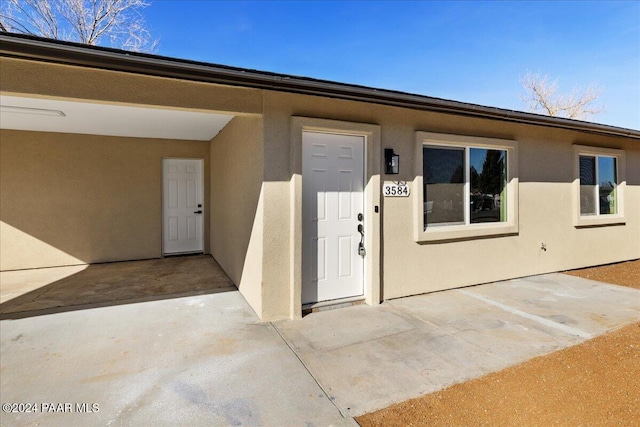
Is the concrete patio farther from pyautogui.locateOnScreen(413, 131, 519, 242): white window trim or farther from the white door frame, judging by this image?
pyautogui.locateOnScreen(413, 131, 519, 242): white window trim

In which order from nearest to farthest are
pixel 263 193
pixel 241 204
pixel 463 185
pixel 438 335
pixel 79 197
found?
pixel 438 335, pixel 263 193, pixel 241 204, pixel 463 185, pixel 79 197

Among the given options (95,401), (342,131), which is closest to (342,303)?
(342,131)

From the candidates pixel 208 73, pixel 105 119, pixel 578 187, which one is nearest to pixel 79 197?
pixel 105 119

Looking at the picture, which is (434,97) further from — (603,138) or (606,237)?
(606,237)

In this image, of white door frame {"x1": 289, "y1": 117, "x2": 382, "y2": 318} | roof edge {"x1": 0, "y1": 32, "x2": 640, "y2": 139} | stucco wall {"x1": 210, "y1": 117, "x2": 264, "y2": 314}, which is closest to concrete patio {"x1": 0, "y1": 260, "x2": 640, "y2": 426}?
white door frame {"x1": 289, "y1": 117, "x2": 382, "y2": 318}

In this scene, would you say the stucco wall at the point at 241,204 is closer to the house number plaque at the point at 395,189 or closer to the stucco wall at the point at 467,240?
the stucco wall at the point at 467,240

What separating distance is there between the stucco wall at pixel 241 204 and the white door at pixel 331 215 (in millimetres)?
598

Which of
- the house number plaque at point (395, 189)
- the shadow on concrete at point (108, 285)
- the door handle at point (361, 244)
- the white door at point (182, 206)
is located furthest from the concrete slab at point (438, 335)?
the white door at point (182, 206)

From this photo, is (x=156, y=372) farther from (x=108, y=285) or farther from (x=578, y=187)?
(x=578, y=187)

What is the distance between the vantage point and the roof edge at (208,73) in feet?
8.24

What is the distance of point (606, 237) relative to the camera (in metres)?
6.91

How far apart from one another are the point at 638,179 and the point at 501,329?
7176 millimetres

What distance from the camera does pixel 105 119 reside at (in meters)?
5.11

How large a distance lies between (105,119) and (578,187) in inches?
351
